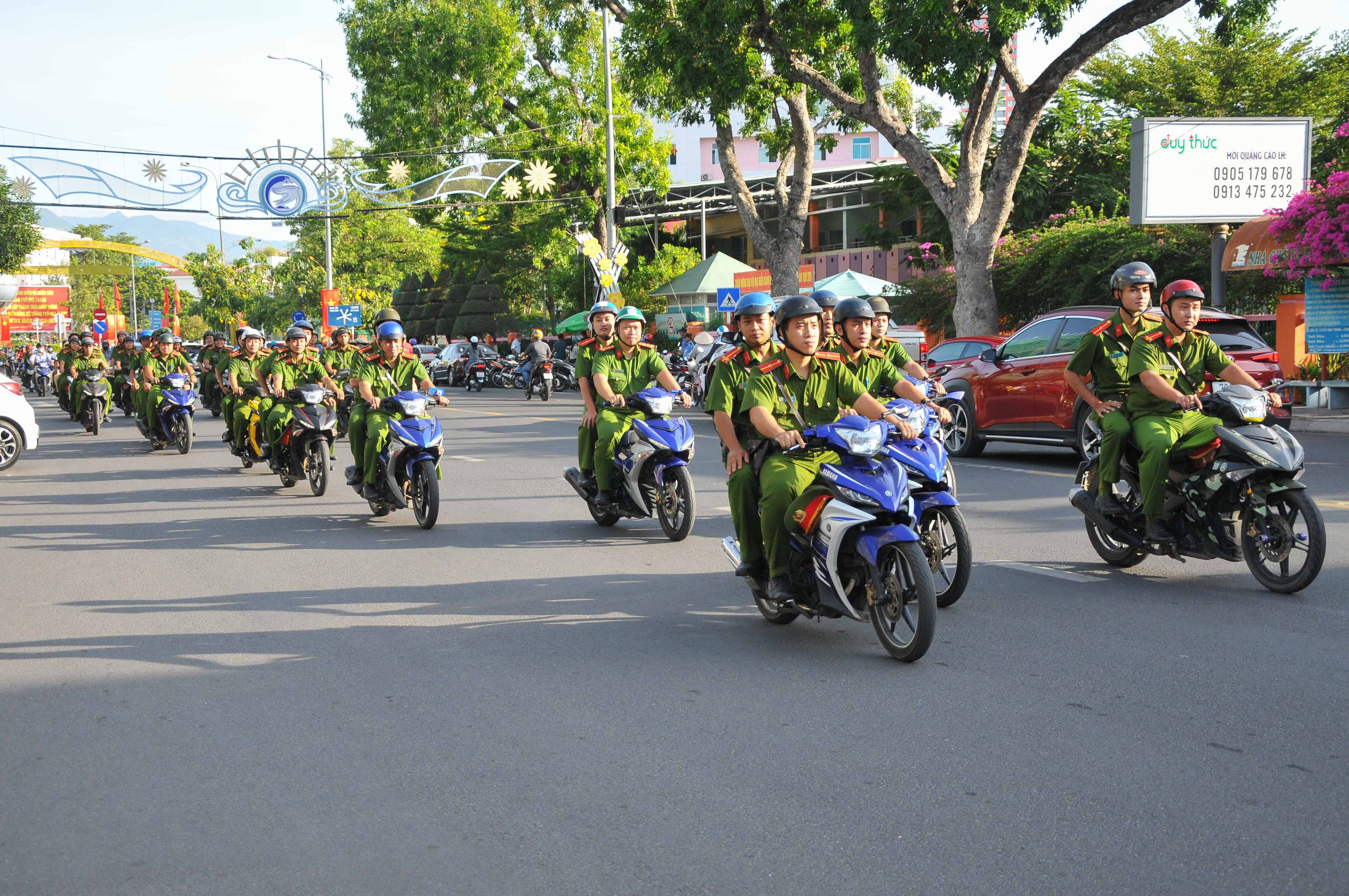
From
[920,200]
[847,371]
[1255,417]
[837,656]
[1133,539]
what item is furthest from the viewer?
[920,200]

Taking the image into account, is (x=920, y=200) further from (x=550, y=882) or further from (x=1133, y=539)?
(x=550, y=882)

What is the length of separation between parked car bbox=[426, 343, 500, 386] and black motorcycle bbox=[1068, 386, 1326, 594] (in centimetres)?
3401

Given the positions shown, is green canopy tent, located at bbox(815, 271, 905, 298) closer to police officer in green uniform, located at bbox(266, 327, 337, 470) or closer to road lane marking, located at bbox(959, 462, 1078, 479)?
road lane marking, located at bbox(959, 462, 1078, 479)

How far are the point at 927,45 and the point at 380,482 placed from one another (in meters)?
13.4

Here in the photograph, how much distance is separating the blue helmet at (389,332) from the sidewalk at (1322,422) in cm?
1226

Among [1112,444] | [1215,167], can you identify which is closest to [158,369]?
[1112,444]

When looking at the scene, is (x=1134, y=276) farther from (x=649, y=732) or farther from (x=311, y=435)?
(x=311, y=435)

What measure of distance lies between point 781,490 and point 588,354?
434cm

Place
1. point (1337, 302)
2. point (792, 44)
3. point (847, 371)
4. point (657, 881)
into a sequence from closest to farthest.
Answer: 1. point (657, 881)
2. point (847, 371)
3. point (1337, 302)
4. point (792, 44)

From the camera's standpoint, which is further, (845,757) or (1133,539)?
(1133,539)

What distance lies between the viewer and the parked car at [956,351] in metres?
17.3

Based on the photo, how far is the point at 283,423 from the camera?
13758mm

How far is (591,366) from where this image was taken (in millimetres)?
10328

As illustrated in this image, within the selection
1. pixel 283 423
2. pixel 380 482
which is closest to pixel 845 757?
pixel 380 482
